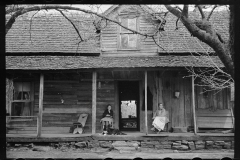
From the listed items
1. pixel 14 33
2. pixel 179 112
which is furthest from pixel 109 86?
pixel 14 33

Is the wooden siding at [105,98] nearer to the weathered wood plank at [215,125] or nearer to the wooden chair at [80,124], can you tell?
the wooden chair at [80,124]

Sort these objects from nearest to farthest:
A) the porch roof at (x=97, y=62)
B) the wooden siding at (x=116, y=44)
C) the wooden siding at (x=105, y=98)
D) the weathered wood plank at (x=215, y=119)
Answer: the porch roof at (x=97, y=62) → the weathered wood plank at (x=215, y=119) → the wooden siding at (x=105, y=98) → the wooden siding at (x=116, y=44)

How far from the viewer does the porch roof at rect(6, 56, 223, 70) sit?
1314cm

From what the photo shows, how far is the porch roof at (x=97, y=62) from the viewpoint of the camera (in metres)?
13.1

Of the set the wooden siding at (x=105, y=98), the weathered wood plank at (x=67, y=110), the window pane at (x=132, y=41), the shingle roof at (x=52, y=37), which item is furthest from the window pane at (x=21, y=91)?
the window pane at (x=132, y=41)

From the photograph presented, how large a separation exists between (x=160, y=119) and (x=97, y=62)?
409cm

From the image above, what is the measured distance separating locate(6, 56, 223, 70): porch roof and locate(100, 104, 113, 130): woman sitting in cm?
233

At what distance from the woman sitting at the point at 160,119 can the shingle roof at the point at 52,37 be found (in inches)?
174

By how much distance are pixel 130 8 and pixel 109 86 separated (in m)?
4.30

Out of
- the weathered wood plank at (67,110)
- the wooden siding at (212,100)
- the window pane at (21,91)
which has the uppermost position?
the window pane at (21,91)

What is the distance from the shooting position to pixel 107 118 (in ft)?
45.5

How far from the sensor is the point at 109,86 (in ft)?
48.9
